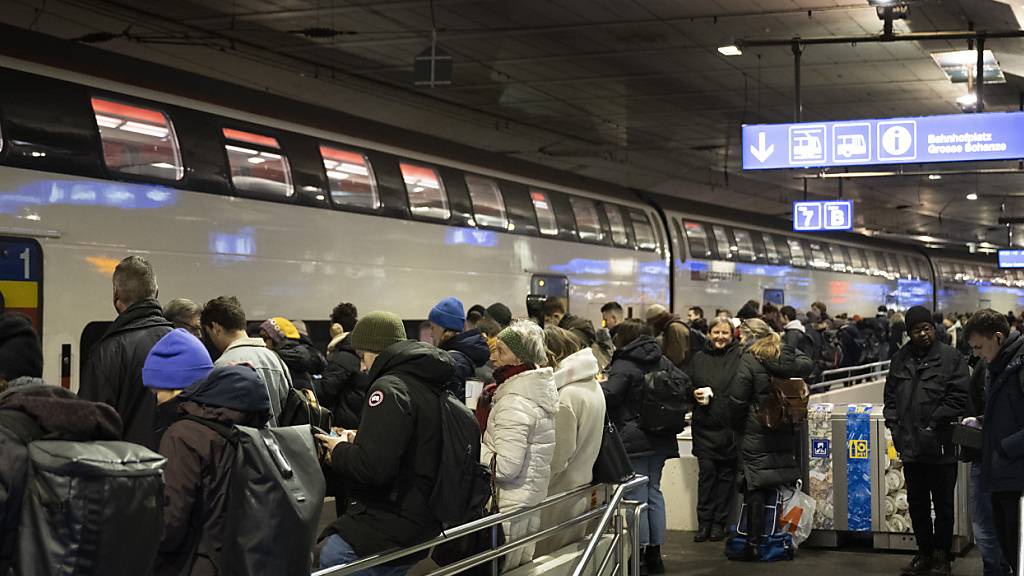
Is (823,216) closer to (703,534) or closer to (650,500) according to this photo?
(703,534)

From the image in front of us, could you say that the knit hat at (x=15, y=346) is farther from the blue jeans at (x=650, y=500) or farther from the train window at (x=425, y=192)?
the train window at (x=425, y=192)

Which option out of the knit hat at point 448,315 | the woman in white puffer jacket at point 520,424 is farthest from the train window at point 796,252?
the woman in white puffer jacket at point 520,424

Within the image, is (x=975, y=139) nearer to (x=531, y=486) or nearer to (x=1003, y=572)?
(x=1003, y=572)

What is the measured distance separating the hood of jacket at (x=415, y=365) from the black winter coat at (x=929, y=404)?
15.5ft

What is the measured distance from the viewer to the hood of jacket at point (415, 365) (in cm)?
472

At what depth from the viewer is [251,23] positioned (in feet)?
62.6

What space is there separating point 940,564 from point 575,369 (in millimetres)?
3703

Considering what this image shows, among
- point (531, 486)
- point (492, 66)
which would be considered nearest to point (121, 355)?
point (531, 486)

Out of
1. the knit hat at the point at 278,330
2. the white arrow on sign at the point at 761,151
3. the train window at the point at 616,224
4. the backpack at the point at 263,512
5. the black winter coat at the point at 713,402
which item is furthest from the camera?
the train window at the point at 616,224

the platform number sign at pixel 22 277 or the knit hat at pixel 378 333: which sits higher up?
the platform number sign at pixel 22 277

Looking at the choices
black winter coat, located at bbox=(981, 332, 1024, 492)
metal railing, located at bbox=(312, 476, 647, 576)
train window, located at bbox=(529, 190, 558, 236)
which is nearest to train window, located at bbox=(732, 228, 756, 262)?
train window, located at bbox=(529, 190, 558, 236)

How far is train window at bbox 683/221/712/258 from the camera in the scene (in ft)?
81.4

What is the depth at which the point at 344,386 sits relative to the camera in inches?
315

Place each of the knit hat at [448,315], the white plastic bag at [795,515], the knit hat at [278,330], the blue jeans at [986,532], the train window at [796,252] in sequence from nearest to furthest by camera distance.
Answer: the blue jeans at [986,532] → the knit hat at [448,315] → the knit hat at [278,330] → the white plastic bag at [795,515] → the train window at [796,252]
